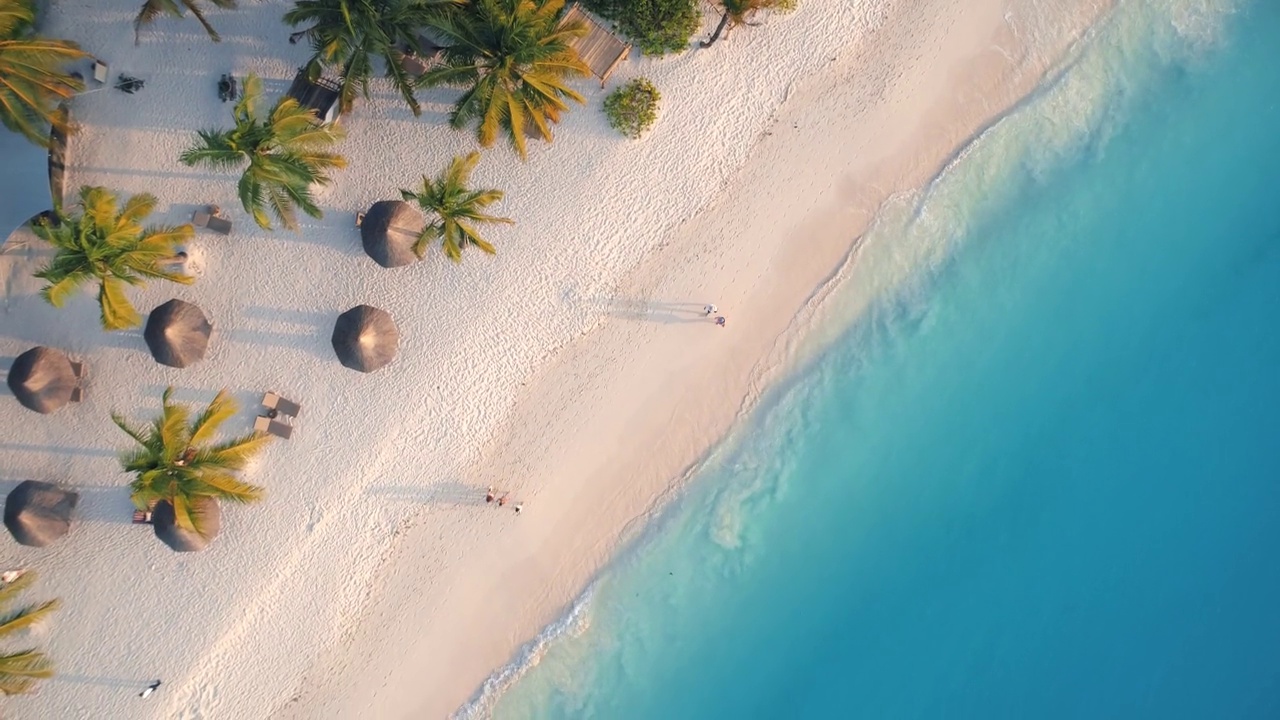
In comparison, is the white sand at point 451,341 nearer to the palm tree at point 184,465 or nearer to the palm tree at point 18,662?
the palm tree at point 184,465

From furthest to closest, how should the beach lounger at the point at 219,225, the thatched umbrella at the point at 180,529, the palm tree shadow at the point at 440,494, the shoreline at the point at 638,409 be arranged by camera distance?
the shoreline at the point at 638,409 → the palm tree shadow at the point at 440,494 → the beach lounger at the point at 219,225 → the thatched umbrella at the point at 180,529

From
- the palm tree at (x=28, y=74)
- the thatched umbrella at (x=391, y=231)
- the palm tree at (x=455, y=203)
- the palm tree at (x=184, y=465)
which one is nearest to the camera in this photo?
the palm tree at (x=28, y=74)

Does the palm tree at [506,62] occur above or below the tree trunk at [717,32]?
below

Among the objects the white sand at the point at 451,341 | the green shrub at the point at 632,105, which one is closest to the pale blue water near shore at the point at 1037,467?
the white sand at the point at 451,341

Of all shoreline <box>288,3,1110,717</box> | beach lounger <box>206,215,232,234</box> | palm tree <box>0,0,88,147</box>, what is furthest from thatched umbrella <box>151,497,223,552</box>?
palm tree <box>0,0,88,147</box>

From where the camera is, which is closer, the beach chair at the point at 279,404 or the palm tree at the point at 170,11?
the palm tree at the point at 170,11

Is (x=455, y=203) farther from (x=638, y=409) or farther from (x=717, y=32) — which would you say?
(x=717, y=32)

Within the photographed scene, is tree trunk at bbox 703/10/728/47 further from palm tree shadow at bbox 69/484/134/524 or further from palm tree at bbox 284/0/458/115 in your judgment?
palm tree shadow at bbox 69/484/134/524
